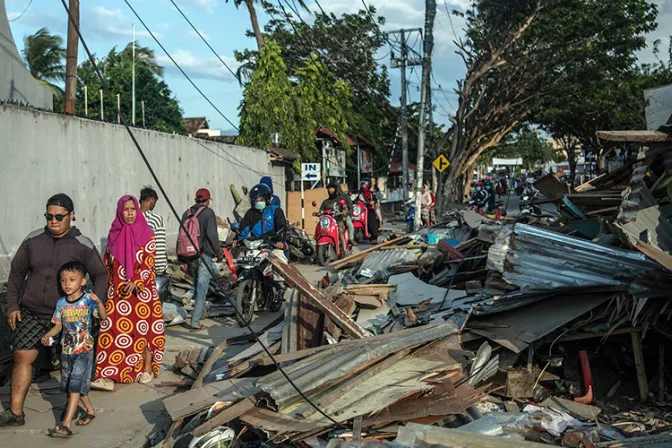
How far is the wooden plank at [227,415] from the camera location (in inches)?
184

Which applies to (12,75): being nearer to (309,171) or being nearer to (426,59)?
(309,171)

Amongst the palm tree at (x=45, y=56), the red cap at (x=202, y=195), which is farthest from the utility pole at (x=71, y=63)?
the palm tree at (x=45, y=56)

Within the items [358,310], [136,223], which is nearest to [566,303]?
[358,310]

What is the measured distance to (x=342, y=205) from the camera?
15453 mm

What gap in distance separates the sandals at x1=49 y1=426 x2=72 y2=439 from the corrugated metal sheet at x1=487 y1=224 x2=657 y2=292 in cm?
385

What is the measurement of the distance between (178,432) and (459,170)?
91.1 feet

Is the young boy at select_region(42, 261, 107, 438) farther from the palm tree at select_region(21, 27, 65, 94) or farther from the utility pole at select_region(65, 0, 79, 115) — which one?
the palm tree at select_region(21, 27, 65, 94)

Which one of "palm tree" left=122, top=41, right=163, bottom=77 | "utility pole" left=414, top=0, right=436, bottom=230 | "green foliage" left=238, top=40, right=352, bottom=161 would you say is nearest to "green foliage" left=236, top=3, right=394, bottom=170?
"green foliage" left=238, top=40, right=352, bottom=161

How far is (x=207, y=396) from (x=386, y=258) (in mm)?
7241

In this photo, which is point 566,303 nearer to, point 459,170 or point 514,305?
point 514,305

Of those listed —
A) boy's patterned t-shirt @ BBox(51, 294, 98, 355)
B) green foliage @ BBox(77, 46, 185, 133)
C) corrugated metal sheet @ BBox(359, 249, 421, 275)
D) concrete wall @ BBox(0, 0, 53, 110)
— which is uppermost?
green foliage @ BBox(77, 46, 185, 133)

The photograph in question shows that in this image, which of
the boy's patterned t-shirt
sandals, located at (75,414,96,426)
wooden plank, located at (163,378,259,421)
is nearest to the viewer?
wooden plank, located at (163,378,259,421)

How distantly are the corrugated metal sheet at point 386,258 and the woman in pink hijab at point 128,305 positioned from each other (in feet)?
17.0

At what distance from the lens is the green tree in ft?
90.0
